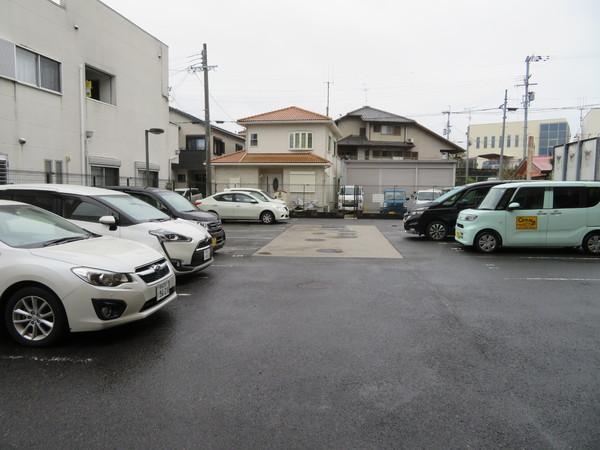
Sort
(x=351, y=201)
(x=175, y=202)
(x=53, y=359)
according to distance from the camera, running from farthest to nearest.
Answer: (x=351, y=201)
(x=175, y=202)
(x=53, y=359)

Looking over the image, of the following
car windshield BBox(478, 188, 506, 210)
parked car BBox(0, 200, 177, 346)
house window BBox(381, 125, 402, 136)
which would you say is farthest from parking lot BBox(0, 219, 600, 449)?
house window BBox(381, 125, 402, 136)

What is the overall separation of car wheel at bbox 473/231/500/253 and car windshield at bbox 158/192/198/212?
7.10 m

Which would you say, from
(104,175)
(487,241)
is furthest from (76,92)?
(487,241)

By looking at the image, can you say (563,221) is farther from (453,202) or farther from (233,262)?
(233,262)

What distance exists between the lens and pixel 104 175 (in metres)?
17.0

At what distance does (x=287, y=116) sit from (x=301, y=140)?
1.97 metres

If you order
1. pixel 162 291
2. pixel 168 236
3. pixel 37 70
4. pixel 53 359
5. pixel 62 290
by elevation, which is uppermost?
pixel 37 70

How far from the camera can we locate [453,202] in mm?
13422

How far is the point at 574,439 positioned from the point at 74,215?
7.08m

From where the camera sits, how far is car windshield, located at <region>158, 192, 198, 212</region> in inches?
403

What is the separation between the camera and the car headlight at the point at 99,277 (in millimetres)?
4305

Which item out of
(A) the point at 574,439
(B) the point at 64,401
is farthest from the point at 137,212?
(A) the point at 574,439

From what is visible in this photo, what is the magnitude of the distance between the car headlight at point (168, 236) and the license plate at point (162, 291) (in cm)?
217

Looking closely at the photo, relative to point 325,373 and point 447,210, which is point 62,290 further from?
point 447,210
